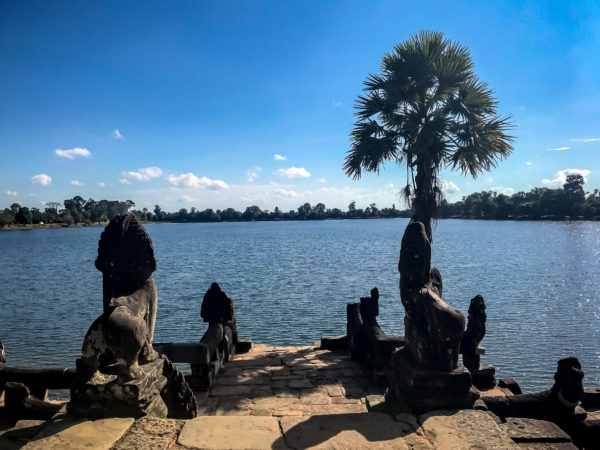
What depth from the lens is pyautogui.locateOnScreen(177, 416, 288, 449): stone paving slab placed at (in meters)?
3.26

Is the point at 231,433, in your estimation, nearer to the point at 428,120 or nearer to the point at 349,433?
the point at 349,433

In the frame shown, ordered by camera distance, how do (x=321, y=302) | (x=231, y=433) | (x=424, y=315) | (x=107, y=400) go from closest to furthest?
(x=231, y=433), (x=107, y=400), (x=424, y=315), (x=321, y=302)

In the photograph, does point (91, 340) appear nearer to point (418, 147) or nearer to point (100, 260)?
point (100, 260)

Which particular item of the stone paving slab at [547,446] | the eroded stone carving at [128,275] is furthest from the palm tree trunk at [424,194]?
the eroded stone carving at [128,275]

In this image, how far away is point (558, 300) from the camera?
19.5 metres

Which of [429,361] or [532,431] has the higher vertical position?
[429,361]

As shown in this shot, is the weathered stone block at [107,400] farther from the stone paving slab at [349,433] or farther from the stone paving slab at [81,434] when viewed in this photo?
the stone paving slab at [349,433]

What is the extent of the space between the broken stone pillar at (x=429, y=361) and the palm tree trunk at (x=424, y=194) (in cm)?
702

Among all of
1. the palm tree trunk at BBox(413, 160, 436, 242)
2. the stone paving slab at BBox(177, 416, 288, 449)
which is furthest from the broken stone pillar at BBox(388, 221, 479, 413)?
the palm tree trunk at BBox(413, 160, 436, 242)

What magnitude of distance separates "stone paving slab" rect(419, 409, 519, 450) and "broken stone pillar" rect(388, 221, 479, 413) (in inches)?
8.4

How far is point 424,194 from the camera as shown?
445 inches

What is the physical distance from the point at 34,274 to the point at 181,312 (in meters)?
19.5

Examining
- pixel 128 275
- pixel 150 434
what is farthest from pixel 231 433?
pixel 128 275

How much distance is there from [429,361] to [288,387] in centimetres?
378
